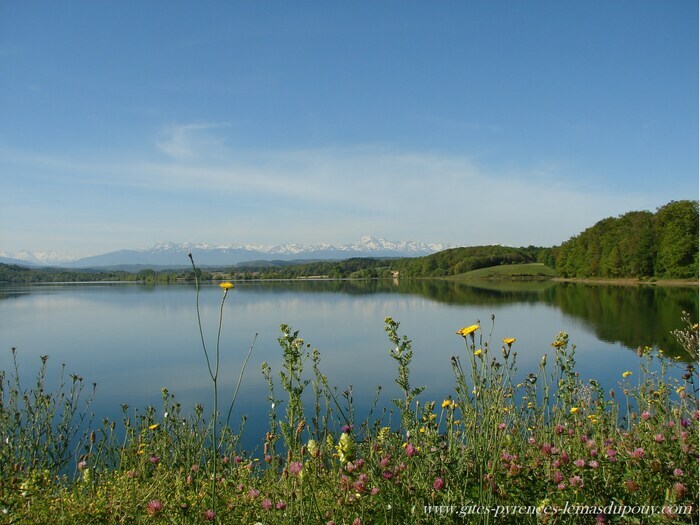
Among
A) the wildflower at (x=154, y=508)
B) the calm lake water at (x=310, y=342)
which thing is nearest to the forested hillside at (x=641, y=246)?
the calm lake water at (x=310, y=342)

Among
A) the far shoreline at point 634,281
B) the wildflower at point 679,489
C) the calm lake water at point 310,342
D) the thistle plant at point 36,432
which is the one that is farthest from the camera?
the far shoreline at point 634,281

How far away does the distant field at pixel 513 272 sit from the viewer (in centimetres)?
7570

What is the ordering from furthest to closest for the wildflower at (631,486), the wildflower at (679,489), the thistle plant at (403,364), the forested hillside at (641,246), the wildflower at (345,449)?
1. the forested hillside at (641,246)
2. the thistle plant at (403,364)
3. the wildflower at (631,486)
4. the wildflower at (679,489)
5. the wildflower at (345,449)

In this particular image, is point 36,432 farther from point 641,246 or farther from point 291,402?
point 641,246

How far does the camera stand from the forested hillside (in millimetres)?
41438

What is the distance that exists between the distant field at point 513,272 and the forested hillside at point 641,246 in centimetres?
1152

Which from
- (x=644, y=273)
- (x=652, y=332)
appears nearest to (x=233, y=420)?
(x=652, y=332)

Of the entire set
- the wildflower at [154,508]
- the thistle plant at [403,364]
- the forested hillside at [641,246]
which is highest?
the forested hillside at [641,246]

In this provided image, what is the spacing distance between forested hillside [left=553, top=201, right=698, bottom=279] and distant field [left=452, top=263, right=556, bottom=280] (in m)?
11.5

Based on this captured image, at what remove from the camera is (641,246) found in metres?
46.2

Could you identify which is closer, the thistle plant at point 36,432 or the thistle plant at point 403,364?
the thistle plant at point 403,364

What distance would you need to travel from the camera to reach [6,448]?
130 inches

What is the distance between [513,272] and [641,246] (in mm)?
33804

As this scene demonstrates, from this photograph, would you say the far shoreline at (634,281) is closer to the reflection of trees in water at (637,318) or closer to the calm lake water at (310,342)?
the reflection of trees in water at (637,318)
